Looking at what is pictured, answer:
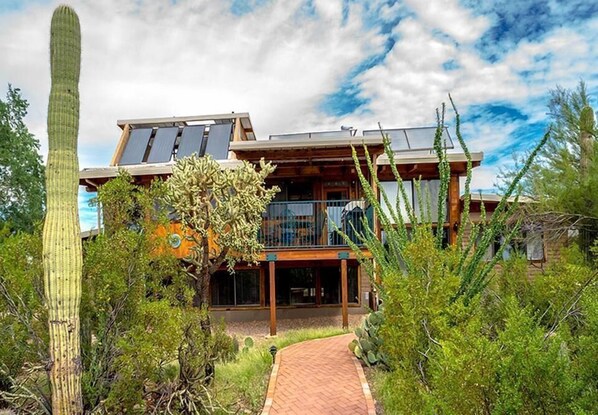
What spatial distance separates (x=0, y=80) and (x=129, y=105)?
571 centimetres

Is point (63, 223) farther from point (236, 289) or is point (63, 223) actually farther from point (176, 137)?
point (176, 137)

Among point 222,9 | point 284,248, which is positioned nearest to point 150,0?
point 222,9

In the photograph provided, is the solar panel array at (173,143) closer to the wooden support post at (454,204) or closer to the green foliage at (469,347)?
the wooden support post at (454,204)

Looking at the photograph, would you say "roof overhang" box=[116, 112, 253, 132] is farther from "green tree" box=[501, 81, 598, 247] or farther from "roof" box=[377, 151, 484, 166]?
"green tree" box=[501, 81, 598, 247]

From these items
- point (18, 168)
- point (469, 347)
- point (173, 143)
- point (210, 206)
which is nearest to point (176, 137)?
point (173, 143)

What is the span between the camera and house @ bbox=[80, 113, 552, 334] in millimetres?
11242

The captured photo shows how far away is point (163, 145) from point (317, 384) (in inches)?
446

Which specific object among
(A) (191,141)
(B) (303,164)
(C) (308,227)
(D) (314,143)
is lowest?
(C) (308,227)

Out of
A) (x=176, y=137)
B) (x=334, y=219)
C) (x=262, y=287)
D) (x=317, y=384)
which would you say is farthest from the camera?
(x=176, y=137)

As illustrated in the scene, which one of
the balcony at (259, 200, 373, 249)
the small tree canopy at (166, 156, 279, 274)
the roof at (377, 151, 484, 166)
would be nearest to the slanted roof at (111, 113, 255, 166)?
the balcony at (259, 200, 373, 249)

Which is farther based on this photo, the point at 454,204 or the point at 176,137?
the point at 176,137

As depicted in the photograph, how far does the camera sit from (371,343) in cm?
728

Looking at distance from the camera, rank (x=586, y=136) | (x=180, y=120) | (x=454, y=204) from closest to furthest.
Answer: (x=586, y=136) → (x=454, y=204) → (x=180, y=120)

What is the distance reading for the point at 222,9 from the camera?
11.0 meters
